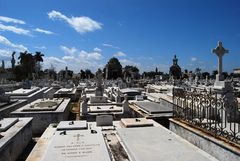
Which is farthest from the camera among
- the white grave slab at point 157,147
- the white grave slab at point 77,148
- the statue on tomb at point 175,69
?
the statue on tomb at point 175,69

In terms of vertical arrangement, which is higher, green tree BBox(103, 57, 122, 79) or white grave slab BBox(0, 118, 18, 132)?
green tree BBox(103, 57, 122, 79)

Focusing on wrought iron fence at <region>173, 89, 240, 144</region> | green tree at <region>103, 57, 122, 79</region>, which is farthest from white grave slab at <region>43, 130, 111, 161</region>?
green tree at <region>103, 57, 122, 79</region>

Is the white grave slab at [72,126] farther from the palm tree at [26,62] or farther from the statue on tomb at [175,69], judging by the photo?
the palm tree at [26,62]

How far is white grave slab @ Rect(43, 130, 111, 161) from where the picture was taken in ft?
18.9

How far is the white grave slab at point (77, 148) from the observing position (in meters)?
5.77

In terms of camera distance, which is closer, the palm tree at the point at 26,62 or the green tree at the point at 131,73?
the green tree at the point at 131,73

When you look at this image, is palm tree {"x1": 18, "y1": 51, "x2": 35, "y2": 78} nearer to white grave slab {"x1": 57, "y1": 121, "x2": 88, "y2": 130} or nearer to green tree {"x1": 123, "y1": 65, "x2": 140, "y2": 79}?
green tree {"x1": 123, "y1": 65, "x2": 140, "y2": 79}

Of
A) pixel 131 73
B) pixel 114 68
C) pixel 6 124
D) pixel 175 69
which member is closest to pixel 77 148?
pixel 6 124

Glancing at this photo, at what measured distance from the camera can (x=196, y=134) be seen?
7.09m

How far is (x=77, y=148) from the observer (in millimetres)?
6383

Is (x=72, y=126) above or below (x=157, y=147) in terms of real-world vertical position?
above

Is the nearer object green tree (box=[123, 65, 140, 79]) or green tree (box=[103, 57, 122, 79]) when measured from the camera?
green tree (box=[123, 65, 140, 79])

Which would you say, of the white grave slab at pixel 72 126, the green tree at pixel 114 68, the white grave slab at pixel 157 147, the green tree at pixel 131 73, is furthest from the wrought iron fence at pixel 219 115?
the green tree at pixel 114 68

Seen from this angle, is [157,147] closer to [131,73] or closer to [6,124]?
[6,124]
